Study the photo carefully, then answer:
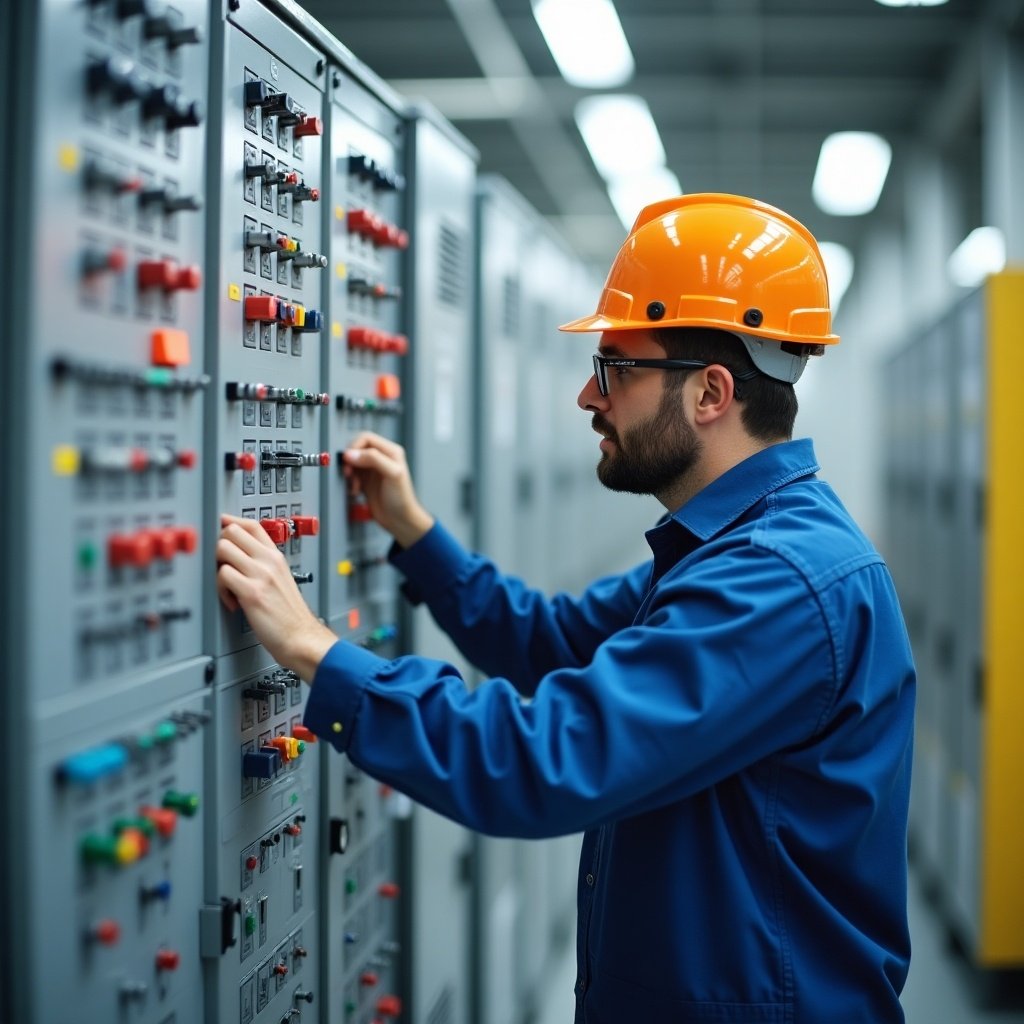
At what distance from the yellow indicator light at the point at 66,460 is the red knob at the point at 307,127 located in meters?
0.71

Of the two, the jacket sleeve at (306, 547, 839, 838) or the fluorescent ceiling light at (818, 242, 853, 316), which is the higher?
the fluorescent ceiling light at (818, 242, 853, 316)

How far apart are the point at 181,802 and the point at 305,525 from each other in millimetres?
474

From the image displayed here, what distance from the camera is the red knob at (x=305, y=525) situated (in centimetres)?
160

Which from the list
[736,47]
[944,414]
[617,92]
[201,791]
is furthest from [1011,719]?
[617,92]

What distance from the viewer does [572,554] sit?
4.17 metres

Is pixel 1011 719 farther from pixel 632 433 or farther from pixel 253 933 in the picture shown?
pixel 253 933

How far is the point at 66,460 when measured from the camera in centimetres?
105

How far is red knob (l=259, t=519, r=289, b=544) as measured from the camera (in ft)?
4.90

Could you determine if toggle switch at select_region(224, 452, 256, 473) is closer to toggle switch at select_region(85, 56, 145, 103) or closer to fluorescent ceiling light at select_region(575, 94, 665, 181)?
toggle switch at select_region(85, 56, 145, 103)

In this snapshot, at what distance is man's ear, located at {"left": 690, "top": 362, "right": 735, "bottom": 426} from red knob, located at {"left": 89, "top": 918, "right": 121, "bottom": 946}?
3.28 feet

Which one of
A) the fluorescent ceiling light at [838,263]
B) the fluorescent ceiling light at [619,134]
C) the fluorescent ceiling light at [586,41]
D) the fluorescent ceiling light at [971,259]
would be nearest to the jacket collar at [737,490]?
the fluorescent ceiling light at [586,41]

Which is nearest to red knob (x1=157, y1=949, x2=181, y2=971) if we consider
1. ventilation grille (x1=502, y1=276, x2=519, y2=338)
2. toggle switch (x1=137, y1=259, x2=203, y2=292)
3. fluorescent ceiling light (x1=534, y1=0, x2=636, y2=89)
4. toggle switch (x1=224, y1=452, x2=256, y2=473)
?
toggle switch (x1=224, y1=452, x2=256, y2=473)

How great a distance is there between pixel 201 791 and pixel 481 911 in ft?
5.05

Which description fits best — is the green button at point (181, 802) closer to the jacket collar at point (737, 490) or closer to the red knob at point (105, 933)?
the red knob at point (105, 933)
